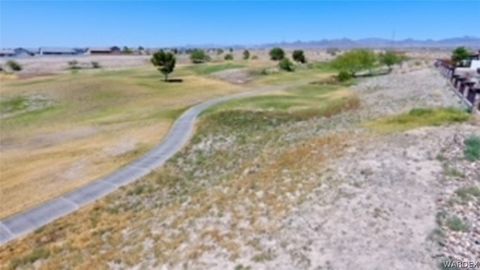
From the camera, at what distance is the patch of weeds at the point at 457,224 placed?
11.8 metres

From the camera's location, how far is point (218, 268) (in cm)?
1149

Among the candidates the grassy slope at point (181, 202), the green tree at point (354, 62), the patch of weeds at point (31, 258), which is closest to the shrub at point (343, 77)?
the green tree at point (354, 62)

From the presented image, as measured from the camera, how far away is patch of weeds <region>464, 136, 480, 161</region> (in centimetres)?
1694

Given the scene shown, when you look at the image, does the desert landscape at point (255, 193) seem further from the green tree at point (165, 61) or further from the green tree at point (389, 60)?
the green tree at point (389, 60)

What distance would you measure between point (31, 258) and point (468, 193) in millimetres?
14681

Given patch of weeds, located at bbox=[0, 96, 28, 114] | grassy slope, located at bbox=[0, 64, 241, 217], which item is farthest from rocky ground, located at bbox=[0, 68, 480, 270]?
patch of weeds, located at bbox=[0, 96, 28, 114]

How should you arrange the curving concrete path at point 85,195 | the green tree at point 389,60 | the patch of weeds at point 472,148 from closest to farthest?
the patch of weeds at point 472,148 → the curving concrete path at point 85,195 → the green tree at point 389,60

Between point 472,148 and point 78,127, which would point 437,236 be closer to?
point 472,148

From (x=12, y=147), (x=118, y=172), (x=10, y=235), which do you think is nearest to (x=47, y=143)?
(x=12, y=147)

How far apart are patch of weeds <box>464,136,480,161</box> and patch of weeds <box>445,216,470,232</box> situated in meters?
5.45

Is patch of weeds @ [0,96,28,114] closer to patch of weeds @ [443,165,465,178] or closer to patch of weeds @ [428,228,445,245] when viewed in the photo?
patch of weeds @ [443,165,465,178]

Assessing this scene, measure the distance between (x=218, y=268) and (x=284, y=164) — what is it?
8.76m

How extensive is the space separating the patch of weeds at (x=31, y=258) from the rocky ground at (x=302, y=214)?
0.23ft

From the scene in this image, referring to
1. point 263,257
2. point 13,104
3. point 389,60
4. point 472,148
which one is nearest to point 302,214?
point 263,257
